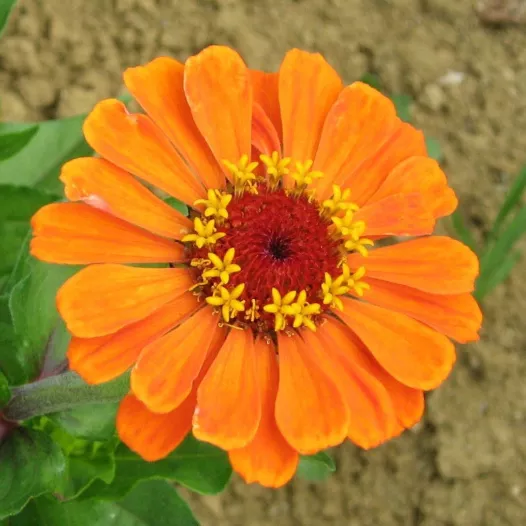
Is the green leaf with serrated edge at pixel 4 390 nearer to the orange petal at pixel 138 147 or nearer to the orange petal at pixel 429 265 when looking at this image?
the orange petal at pixel 138 147

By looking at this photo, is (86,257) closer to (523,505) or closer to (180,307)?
(180,307)

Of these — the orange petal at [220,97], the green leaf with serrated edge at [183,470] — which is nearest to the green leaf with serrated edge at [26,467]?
the green leaf with serrated edge at [183,470]

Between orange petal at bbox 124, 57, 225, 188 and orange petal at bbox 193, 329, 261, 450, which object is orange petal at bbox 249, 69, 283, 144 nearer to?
orange petal at bbox 124, 57, 225, 188

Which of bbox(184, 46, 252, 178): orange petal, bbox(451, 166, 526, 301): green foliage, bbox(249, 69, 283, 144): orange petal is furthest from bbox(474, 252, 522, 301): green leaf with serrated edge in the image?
bbox(184, 46, 252, 178): orange petal

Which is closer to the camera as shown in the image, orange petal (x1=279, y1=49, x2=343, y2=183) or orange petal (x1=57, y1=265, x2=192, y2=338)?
orange petal (x1=57, y1=265, x2=192, y2=338)

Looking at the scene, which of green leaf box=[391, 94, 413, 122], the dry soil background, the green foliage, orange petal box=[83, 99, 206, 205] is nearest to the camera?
orange petal box=[83, 99, 206, 205]

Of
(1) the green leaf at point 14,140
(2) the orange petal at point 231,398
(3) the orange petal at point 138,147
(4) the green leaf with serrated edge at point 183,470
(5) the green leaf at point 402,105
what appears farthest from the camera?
(5) the green leaf at point 402,105
